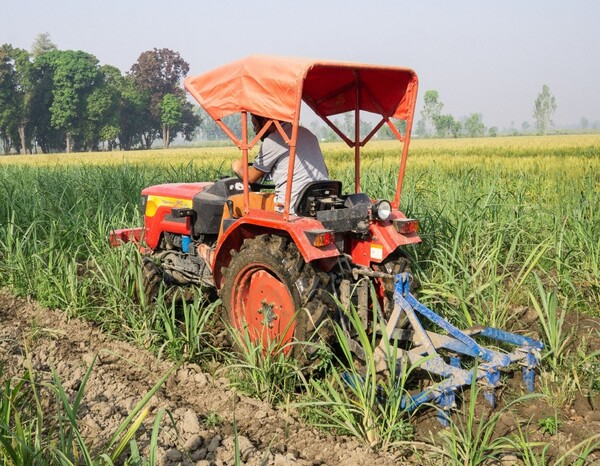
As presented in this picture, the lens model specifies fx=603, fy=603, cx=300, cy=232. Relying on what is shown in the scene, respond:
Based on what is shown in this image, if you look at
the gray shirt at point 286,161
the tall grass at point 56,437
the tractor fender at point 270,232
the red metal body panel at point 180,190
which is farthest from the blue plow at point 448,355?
the red metal body panel at point 180,190

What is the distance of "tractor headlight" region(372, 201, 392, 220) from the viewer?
389cm

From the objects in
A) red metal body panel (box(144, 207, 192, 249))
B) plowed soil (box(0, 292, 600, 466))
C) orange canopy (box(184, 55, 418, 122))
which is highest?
orange canopy (box(184, 55, 418, 122))

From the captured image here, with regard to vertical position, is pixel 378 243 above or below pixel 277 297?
above

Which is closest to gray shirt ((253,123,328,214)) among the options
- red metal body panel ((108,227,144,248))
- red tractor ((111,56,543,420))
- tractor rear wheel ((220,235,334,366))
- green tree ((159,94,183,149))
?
red tractor ((111,56,543,420))

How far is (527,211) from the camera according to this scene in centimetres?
641

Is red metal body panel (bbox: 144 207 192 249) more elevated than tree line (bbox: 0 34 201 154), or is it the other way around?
tree line (bbox: 0 34 201 154)

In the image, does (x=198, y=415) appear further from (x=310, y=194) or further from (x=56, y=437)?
(x=310, y=194)

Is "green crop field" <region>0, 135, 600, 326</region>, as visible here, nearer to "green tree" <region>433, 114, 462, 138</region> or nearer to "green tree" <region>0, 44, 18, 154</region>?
"green tree" <region>0, 44, 18, 154</region>

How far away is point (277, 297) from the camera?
12.4 feet

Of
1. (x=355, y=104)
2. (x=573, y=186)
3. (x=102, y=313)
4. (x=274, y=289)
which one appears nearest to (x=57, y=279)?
(x=102, y=313)

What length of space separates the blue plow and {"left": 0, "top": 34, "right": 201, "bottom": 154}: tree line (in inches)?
2336

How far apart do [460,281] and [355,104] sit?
1696mm

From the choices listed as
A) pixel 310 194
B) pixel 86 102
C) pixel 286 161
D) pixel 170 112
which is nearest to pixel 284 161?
pixel 286 161

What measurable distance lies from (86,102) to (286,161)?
63613 mm
